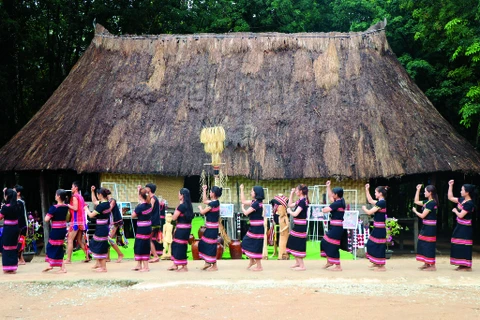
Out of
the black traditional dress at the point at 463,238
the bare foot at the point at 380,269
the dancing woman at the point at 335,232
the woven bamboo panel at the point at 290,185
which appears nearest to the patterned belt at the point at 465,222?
the black traditional dress at the point at 463,238

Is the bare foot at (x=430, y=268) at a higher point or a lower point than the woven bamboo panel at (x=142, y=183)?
lower

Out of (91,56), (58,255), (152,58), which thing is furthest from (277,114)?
(58,255)

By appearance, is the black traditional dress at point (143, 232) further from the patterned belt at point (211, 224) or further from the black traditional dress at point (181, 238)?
the patterned belt at point (211, 224)

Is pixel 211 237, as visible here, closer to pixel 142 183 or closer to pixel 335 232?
pixel 335 232

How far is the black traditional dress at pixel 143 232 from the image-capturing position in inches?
448

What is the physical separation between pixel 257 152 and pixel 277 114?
153 cm

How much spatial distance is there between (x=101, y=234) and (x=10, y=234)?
1.75 m

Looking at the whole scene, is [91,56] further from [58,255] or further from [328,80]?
[58,255]

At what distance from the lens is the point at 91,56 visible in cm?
2069

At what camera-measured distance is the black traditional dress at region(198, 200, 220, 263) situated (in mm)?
11406

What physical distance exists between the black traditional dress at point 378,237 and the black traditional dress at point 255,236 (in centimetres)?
209

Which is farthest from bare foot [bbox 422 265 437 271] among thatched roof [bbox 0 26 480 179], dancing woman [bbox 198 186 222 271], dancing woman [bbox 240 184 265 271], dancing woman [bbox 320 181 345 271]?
thatched roof [bbox 0 26 480 179]

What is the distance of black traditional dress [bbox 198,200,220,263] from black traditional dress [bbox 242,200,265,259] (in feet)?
2.00

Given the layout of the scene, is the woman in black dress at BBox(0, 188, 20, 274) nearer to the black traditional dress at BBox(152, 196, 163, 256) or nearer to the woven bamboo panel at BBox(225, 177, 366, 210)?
the black traditional dress at BBox(152, 196, 163, 256)
